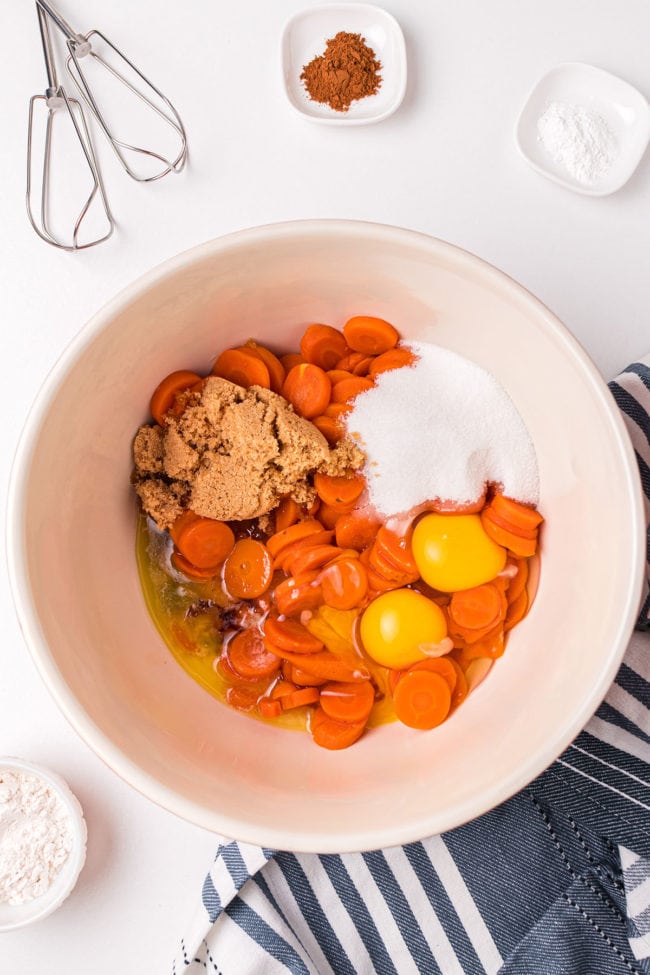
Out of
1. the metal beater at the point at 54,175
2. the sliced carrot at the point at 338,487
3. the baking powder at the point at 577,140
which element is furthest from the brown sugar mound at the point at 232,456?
the baking powder at the point at 577,140

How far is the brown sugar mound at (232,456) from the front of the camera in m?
1.15

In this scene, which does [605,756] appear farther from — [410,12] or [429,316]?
[410,12]

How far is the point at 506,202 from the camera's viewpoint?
1.34 meters

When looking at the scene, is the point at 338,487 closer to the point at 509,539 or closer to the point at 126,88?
the point at 509,539

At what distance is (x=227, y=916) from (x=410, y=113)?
1.32 metres

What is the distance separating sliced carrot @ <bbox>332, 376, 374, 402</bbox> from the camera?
122 centimetres

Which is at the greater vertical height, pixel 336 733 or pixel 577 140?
pixel 577 140

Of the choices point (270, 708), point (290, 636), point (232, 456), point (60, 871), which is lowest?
point (60, 871)

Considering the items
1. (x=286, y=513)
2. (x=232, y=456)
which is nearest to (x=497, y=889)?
(x=286, y=513)

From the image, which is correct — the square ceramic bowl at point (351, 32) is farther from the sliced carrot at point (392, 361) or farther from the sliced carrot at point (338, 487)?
the sliced carrot at point (338, 487)

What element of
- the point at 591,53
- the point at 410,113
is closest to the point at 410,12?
the point at 410,113

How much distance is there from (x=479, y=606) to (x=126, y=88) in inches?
39.1

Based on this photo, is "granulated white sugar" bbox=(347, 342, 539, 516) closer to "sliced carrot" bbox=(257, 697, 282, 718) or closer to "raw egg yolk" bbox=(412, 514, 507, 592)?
"raw egg yolk" bbox=(412, 514, 507, 592)

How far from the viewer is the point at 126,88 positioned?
1353 mm
